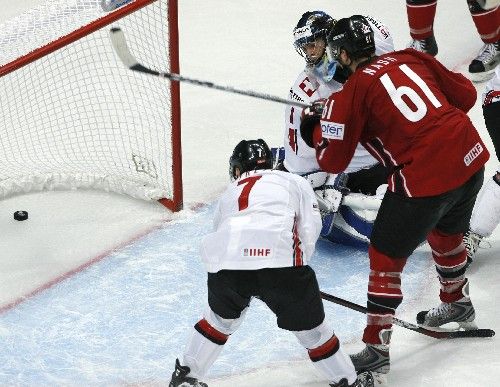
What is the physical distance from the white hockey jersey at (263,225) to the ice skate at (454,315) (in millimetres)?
700

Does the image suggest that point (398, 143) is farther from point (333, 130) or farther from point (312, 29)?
point (312, 29)

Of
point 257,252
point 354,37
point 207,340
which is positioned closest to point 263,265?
point 257,252

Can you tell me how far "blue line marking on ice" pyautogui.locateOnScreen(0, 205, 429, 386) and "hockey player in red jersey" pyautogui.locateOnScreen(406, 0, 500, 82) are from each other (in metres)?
1.79

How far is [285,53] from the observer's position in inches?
237

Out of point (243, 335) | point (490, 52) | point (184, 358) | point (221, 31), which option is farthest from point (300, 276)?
point (221, 31)

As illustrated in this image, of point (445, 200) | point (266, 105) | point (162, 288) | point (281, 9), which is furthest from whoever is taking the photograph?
point (281, 9)

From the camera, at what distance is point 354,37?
312cm

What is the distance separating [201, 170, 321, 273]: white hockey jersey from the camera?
2.91 meters

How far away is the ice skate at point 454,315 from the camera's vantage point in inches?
137

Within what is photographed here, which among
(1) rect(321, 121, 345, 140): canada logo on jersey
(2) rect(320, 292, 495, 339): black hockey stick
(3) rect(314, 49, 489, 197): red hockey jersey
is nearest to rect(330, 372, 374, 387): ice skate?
(2) rect(320, 292, 495, 339): black hockey stick

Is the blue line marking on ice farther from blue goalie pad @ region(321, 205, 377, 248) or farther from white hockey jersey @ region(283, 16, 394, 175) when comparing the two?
white hockey jersey @ region(283, 16, 394, 175)

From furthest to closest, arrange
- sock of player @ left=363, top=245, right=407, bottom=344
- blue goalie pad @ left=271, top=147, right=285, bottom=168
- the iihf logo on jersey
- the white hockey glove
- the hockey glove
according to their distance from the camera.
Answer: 1. blue goalie pad @ left=271, top=147, right=285, bottom=168
2. the white hockey glove
3. the hockey glove
4. sock of player @ left=363, top=245, right=407, bottom=344
5. the iihf logo on jersey

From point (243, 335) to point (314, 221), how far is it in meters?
0.68

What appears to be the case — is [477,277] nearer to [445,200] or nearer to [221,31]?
[445,200]
